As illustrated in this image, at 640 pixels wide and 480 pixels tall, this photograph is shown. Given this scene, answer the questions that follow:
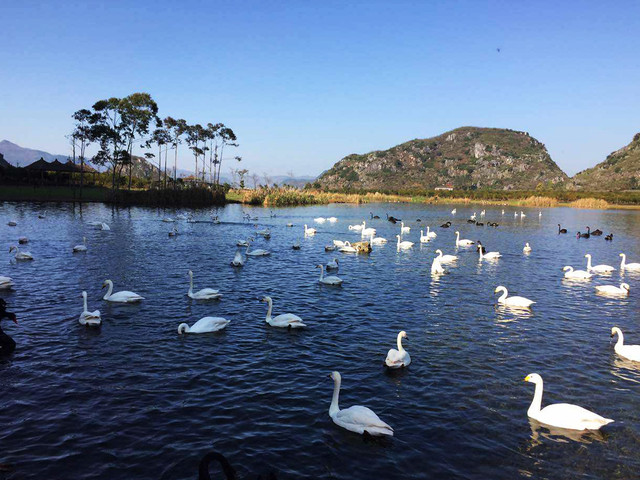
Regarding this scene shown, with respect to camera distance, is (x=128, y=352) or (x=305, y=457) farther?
(x=128, y=352)

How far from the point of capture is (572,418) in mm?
8672

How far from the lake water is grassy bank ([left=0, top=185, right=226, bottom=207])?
146 feet

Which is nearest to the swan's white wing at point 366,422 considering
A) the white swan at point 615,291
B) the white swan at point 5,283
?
the white swan at point 5,283

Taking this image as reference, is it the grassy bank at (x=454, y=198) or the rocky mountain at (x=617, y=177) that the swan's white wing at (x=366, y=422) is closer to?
the grassy bank at (x=454, y=198)

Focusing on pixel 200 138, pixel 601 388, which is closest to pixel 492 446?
pixel 601 388

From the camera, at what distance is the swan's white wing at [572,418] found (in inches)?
338

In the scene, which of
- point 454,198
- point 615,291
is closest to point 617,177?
point 454,198

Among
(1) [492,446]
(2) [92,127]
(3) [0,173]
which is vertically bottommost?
(1) [492,446]

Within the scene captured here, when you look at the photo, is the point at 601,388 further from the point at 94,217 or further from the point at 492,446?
the point at 94,217

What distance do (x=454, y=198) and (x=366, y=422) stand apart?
10864 cm

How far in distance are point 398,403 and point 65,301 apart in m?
13.0

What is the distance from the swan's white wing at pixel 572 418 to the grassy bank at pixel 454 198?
70.4 meters

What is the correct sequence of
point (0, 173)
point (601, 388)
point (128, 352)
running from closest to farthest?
point (601, 388) → point (128, 352) → point (0, 173)

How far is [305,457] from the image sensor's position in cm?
753
